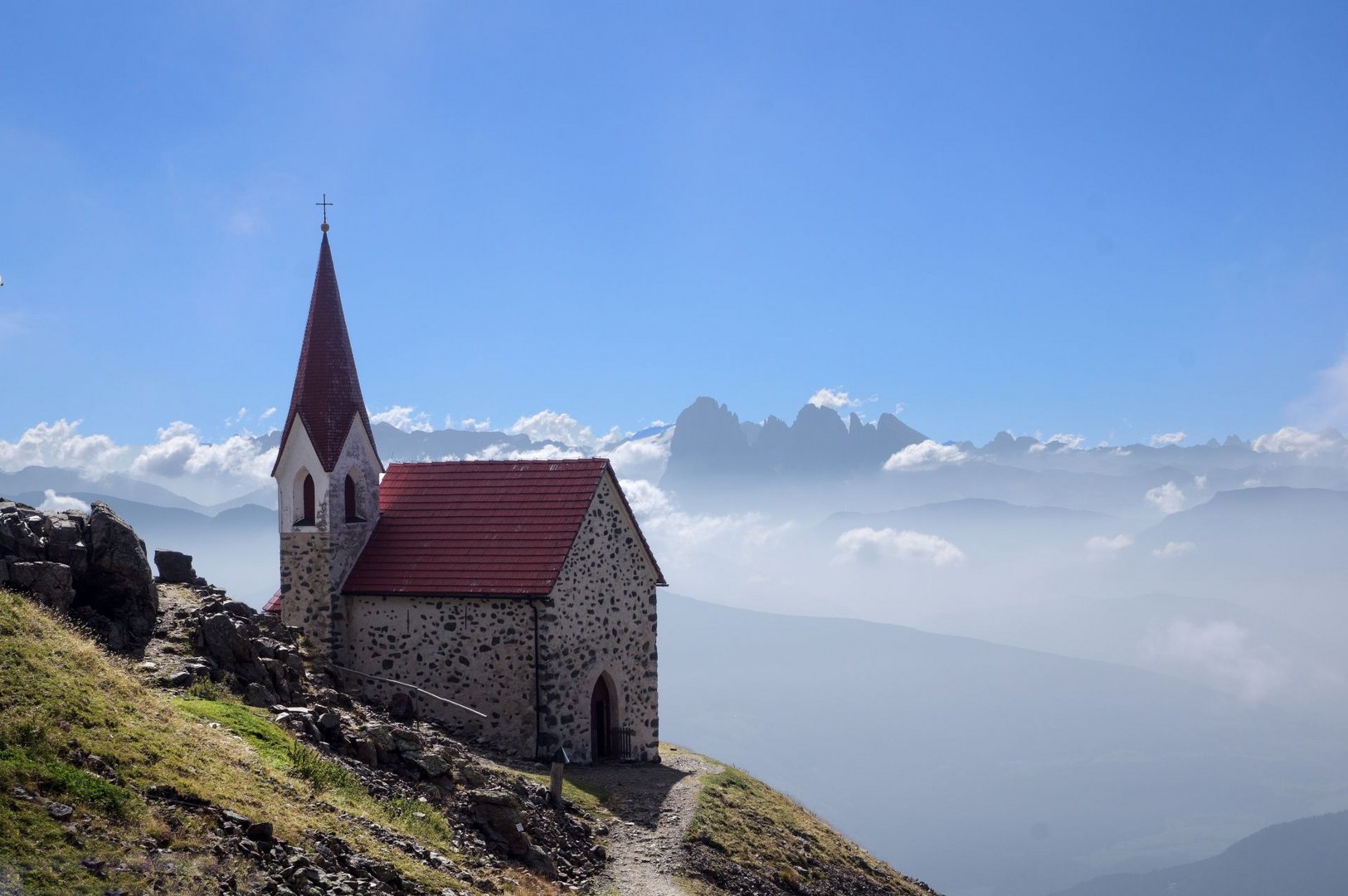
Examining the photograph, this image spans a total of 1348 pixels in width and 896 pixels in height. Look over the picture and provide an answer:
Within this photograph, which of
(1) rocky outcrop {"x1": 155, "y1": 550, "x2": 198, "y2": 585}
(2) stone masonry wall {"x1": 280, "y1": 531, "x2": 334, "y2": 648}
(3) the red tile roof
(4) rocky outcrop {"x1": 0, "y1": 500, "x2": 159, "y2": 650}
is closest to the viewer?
(4) rocky outcrop {"x1": 0, "y1": 500, "x2": 159, "y2": 650}

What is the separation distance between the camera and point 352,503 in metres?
30.5

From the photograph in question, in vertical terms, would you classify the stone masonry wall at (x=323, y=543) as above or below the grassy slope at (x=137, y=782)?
above

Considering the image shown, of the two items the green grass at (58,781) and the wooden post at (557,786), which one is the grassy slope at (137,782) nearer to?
the green grass at (58,781)

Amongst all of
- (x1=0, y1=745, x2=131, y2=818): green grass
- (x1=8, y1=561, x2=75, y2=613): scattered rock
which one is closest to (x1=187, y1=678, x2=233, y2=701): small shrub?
(x1=8, y1=561, x2=75, y2=613): scattered rock

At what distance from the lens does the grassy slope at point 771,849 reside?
2095 cm

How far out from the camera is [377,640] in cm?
2853

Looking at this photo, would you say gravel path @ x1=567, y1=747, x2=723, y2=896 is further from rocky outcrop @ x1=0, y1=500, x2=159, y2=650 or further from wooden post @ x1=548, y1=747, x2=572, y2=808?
rocky outcrop @ x1=0, y1=500, x2=159, y2=650

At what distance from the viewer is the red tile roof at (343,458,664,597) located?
90.9ft

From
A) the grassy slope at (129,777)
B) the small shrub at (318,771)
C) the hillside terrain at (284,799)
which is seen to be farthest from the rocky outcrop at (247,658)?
the small shrub at (318,771)

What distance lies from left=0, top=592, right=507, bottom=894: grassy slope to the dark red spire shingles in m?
13.0

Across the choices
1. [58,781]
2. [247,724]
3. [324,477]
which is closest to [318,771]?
[247,724]

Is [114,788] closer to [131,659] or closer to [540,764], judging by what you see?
[131,659]

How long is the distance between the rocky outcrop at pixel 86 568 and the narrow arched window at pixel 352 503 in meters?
8.98

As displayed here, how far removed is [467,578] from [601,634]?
4248 mm
